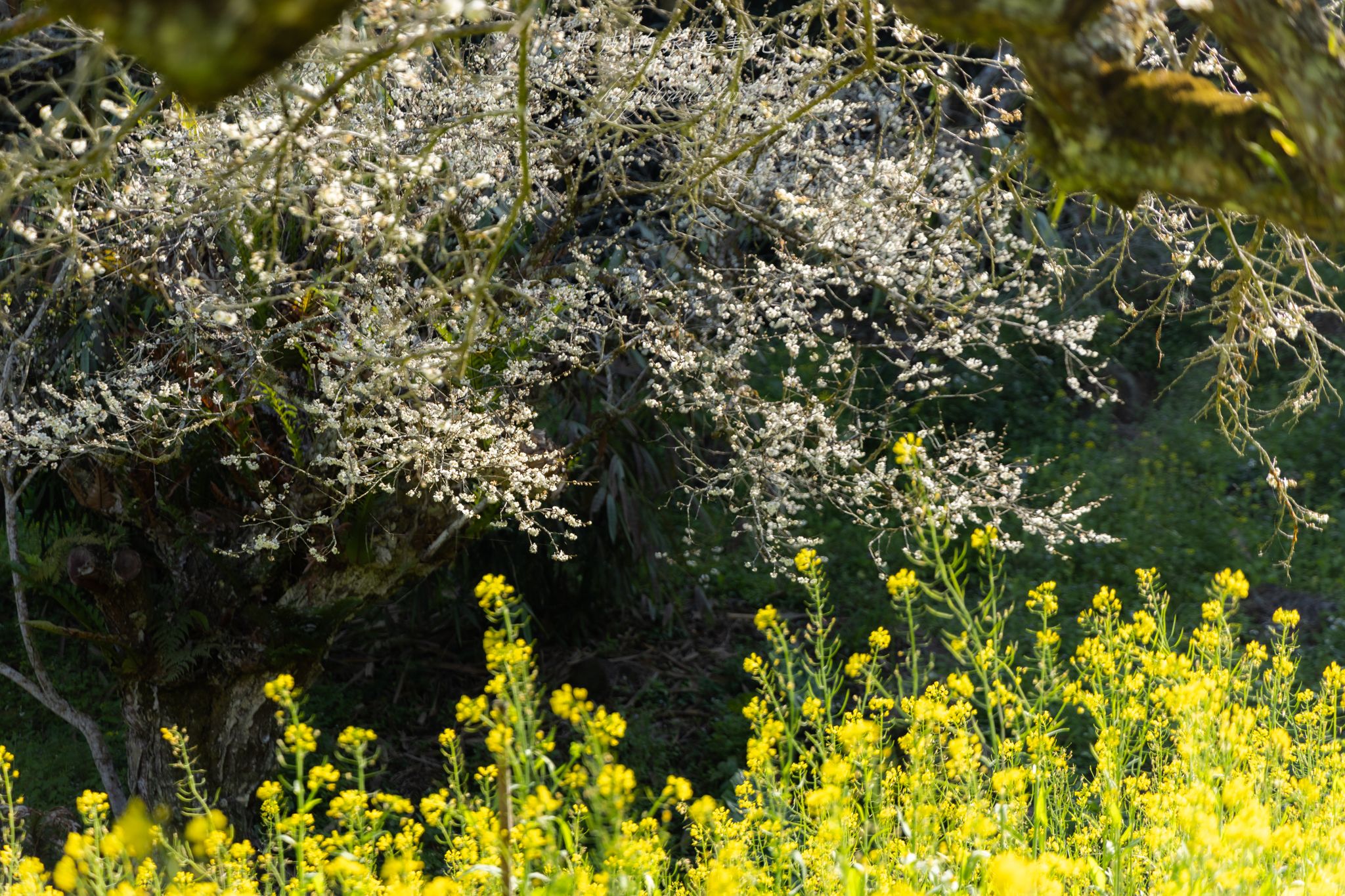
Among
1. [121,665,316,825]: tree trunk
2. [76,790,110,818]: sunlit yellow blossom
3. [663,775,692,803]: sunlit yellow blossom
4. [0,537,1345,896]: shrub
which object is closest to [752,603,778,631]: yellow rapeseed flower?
[0,537,1345,896]: shrub

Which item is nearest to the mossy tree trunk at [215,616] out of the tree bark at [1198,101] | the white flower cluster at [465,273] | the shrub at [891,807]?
the white flower cluster at [465,273]

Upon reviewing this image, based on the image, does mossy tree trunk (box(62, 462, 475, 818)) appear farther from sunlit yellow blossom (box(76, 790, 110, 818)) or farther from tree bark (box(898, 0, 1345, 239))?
tree bark (box(898, 0, 1345, 239))

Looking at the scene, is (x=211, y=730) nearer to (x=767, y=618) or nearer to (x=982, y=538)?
(x=767, y=618)

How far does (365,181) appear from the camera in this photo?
380cm

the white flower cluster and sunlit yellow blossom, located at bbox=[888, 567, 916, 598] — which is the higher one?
the white flower cluster

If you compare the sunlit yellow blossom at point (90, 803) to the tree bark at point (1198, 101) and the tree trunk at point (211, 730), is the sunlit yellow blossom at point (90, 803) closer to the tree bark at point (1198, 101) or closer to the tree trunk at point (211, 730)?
the tree trunk at point (211, 730)

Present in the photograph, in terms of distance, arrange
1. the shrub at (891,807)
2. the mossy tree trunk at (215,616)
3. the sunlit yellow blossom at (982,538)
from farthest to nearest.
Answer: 1. the mossy tree trunk at (215,616)
2. the sunlit yellow blossom at (982,538)
3. the shrub at (891,807)

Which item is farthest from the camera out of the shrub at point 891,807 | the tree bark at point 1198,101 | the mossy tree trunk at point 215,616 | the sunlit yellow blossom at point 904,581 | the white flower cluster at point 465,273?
the mossy tree trunk at point 215,616

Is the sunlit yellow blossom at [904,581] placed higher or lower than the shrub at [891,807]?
higher

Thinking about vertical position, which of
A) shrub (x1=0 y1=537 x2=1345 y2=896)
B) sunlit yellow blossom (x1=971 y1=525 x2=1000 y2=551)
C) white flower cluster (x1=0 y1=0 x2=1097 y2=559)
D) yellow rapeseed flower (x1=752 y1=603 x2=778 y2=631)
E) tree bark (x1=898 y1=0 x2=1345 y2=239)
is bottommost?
shrub (x1=0 y1=537 x2=1345 y2=896)

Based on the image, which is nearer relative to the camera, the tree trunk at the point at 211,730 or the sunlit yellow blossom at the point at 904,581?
the sunlit yellow blossom at the point at 904,581

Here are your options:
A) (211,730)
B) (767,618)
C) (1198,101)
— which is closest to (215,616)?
(211,730)

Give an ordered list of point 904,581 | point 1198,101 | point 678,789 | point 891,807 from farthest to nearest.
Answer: point 891,807 < point 904,581 < point 678,789 < point 1198,101

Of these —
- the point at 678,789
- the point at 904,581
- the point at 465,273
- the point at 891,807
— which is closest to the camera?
the point at 678,789
